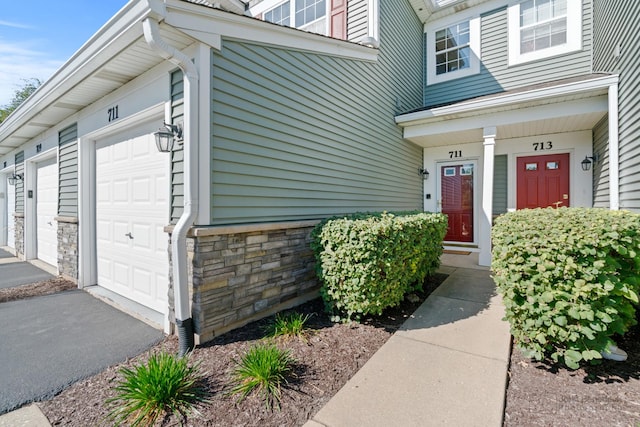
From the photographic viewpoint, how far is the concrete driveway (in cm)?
226

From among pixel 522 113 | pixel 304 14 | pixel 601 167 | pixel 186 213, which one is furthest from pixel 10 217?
pixel 601 167

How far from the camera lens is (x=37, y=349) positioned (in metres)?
2.76

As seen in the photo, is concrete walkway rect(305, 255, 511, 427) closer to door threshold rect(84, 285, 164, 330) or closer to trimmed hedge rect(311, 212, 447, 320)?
trimmed hedge rect(311, 212, 447, 320)

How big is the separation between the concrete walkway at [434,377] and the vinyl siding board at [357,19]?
4.97 m

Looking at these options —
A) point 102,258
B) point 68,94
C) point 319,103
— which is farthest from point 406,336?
point 68,94

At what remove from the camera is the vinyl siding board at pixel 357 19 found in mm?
5387

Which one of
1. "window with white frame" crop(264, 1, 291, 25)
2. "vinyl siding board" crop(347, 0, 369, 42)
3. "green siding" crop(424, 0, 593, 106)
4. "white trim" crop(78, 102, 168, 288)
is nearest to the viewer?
"white trim" crop(78, 102, 168, 288)

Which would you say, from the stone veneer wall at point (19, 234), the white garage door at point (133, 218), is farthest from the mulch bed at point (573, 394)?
the stone veneer wall at point (19, 234)

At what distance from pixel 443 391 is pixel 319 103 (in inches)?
142

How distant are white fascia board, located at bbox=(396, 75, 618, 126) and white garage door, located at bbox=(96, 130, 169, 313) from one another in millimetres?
4852

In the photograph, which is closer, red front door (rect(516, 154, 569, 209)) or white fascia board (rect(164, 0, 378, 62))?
white fascia board (rect(164, 0, 378, 62))

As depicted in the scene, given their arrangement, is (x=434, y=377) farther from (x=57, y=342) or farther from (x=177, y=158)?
(x=57, y=342)

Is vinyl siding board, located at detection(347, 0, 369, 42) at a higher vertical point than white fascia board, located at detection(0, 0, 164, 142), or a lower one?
higher

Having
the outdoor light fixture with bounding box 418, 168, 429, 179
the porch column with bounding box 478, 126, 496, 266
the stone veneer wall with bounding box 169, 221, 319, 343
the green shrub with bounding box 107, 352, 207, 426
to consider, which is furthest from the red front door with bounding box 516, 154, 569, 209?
the green shrub with bounding box 107, 352, 207, 426
